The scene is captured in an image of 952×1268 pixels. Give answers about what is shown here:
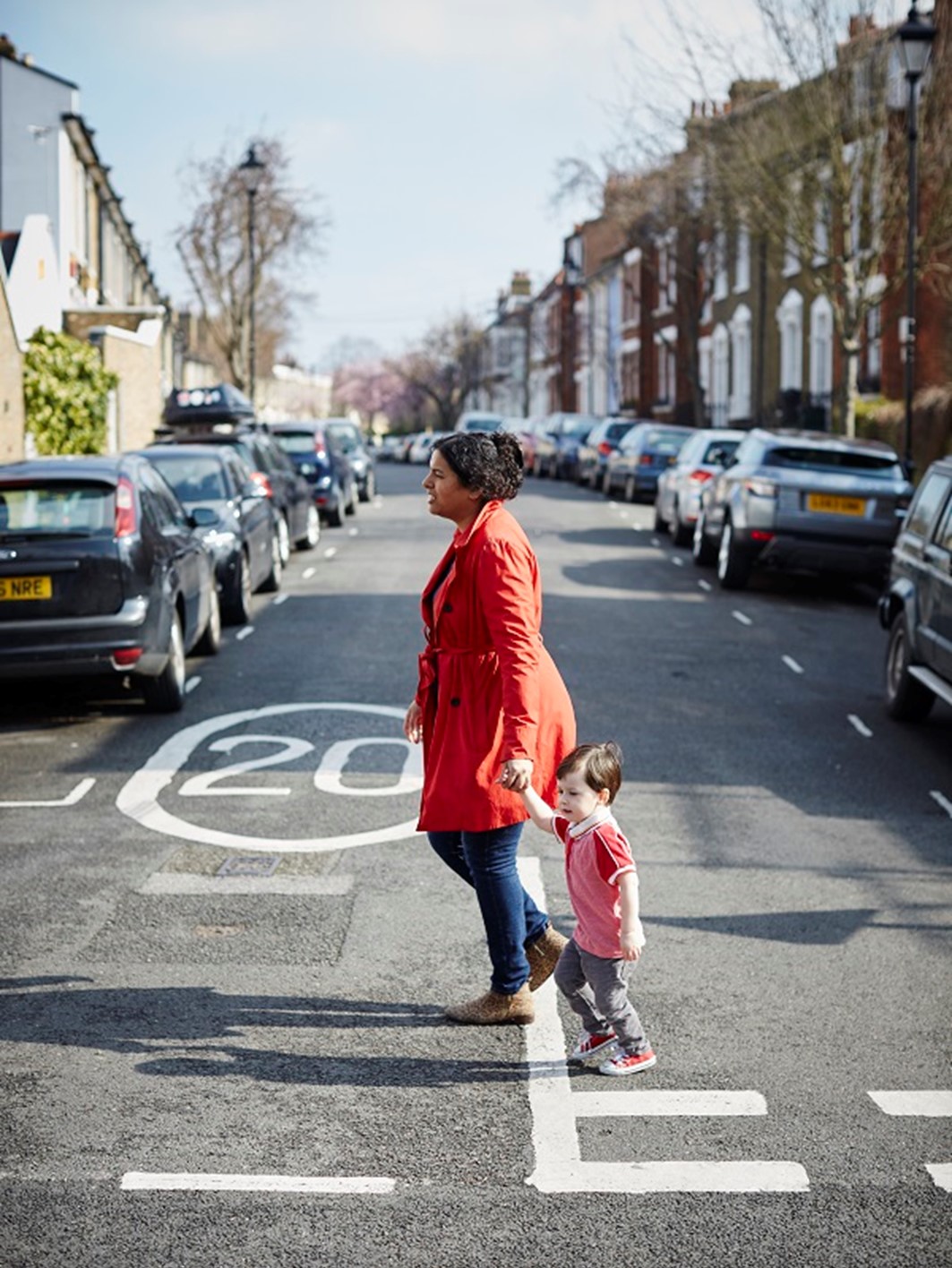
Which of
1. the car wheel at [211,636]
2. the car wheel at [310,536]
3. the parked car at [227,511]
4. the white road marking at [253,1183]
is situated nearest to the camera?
the white road marking at [253,1183]

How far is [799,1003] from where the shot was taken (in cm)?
575

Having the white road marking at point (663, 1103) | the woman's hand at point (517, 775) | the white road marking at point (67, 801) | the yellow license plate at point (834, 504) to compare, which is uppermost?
the yellow license plate at point (834, 504)

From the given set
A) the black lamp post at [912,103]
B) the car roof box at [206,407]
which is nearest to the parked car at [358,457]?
the car roof box at [206,407]

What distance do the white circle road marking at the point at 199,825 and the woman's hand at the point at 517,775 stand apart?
2497 millimetres

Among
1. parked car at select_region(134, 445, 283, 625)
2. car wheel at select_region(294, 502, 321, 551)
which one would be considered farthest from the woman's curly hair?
car wheel at select_region(294, 502, 321, 551)

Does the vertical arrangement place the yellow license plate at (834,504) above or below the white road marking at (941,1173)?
above

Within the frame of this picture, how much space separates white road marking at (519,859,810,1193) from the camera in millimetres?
4246

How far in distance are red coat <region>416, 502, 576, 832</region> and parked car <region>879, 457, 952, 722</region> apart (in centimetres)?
509

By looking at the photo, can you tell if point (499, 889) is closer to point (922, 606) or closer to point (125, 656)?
point (125, 656)

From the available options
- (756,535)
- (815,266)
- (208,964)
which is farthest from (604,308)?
(208,964)

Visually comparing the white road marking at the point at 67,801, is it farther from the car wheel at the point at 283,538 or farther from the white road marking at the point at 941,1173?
the car wheel at the point at 283,538

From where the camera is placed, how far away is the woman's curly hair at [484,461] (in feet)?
17.6

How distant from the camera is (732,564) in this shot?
1847 centimetres

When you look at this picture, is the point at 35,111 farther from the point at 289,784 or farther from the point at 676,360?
the point at 289,784
